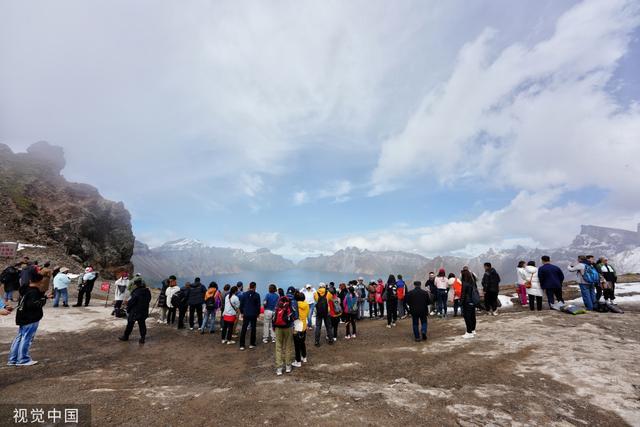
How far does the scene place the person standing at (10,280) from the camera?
18.4 meters

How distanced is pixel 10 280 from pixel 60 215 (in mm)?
39720

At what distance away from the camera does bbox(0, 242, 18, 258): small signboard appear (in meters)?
29.1

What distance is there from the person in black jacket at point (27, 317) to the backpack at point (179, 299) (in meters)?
6.46

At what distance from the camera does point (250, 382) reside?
8594 mm

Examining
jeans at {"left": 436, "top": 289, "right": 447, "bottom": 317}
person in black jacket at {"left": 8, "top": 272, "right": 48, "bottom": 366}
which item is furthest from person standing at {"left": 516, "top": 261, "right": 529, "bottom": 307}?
person in black jacket at {"left": 8, "top": 272, "right": 48, "bottom": 366}

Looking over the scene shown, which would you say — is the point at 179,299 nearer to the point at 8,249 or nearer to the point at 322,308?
the point at 322,308

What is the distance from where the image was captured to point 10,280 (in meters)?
18.5

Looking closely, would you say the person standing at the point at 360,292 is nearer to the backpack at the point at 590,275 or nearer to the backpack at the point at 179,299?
the backpack at the point at 179,299

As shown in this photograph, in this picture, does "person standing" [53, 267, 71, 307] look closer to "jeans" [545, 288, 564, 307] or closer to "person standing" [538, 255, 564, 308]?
"person standing" [538, 255, 564, 308]

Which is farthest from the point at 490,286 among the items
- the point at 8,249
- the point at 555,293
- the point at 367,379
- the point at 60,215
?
the point at 60,215

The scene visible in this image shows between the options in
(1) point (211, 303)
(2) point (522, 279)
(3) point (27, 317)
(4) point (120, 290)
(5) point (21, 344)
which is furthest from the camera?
(4) point (120, 290)

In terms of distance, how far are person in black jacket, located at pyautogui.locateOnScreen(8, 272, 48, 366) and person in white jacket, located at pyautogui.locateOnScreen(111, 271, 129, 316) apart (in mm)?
7408

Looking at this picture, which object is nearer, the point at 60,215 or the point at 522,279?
the point at 522,279

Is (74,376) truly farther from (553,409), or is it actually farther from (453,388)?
(553,409)
